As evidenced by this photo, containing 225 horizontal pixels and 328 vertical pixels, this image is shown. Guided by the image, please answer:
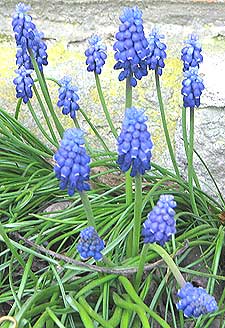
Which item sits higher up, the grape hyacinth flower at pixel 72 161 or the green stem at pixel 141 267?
the grape hyacinth flower at pixel 72 161

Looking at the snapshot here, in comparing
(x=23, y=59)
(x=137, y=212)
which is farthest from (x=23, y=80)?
(x=137, y=212)

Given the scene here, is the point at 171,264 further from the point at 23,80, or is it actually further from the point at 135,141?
the point at 23,80

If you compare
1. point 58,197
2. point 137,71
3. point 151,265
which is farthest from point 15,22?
point 151,265

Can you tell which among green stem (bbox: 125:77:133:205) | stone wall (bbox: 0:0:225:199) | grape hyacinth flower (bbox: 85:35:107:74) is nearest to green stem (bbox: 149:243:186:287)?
green stem (bbox: 125:77:133:205)

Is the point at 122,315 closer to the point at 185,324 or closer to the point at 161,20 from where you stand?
the point at 185,324

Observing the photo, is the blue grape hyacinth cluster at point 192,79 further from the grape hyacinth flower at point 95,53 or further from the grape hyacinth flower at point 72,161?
the grape hyacinth flower at point 72,161

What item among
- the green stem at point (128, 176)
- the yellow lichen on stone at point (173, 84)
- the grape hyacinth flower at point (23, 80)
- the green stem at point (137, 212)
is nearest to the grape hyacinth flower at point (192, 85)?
the green stem at point (128, 176)
